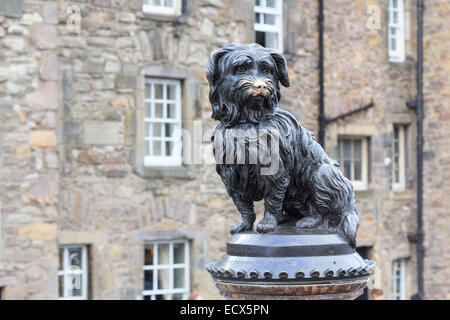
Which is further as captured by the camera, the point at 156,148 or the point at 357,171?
the point at 357,171

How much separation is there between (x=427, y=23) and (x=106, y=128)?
679 centimetres

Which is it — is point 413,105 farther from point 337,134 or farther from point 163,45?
point 163,45

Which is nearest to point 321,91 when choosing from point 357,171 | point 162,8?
point 357,171

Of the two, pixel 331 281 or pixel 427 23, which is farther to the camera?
pixel 427 23

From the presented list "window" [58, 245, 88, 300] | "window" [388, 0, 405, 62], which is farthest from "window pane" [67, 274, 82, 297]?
"window" [388, 0, 405, 62]

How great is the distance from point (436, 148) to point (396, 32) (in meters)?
2.30

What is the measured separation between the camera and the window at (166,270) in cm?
1231

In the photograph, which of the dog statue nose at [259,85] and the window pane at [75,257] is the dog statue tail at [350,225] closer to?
the dog statue nose at [259,85]

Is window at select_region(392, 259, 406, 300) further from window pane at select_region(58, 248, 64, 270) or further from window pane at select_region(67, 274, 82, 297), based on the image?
window pane at select_region(58, 248, 64, 270)

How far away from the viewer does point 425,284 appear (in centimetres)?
1552

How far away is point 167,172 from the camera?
40.2 feet

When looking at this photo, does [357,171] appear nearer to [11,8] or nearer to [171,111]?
[171,111]

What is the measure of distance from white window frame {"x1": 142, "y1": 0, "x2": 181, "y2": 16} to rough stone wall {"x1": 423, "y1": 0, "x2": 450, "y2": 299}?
5.27 meters

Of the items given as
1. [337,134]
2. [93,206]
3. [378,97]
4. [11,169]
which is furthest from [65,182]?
[378,97]
